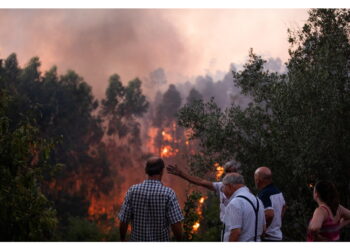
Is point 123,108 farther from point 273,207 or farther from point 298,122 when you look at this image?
point 273,207

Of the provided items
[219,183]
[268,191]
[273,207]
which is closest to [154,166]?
[219,183]

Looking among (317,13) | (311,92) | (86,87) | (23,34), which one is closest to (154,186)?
(311,92)

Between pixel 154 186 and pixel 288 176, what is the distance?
7143mm

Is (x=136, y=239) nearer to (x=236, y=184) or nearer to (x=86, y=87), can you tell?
(x=236, y=184)

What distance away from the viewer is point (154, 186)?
493cm

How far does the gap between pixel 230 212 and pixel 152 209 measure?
91cm

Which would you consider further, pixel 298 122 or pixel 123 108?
pixel 123 108

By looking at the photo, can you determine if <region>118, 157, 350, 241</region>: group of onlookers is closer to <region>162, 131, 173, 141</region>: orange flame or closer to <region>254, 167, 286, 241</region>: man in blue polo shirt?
<region>254, 167, 286, 241</region>: man in blue polo shirt

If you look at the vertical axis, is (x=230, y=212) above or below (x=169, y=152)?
below

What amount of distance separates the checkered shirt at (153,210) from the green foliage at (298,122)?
612 cm

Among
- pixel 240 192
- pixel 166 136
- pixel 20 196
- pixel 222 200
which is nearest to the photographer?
pixel 240 192

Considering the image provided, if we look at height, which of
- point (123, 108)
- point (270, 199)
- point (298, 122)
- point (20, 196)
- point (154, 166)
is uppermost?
point (123, 108)

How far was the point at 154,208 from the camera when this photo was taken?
193 inches

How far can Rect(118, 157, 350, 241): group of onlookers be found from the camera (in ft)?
14.8
